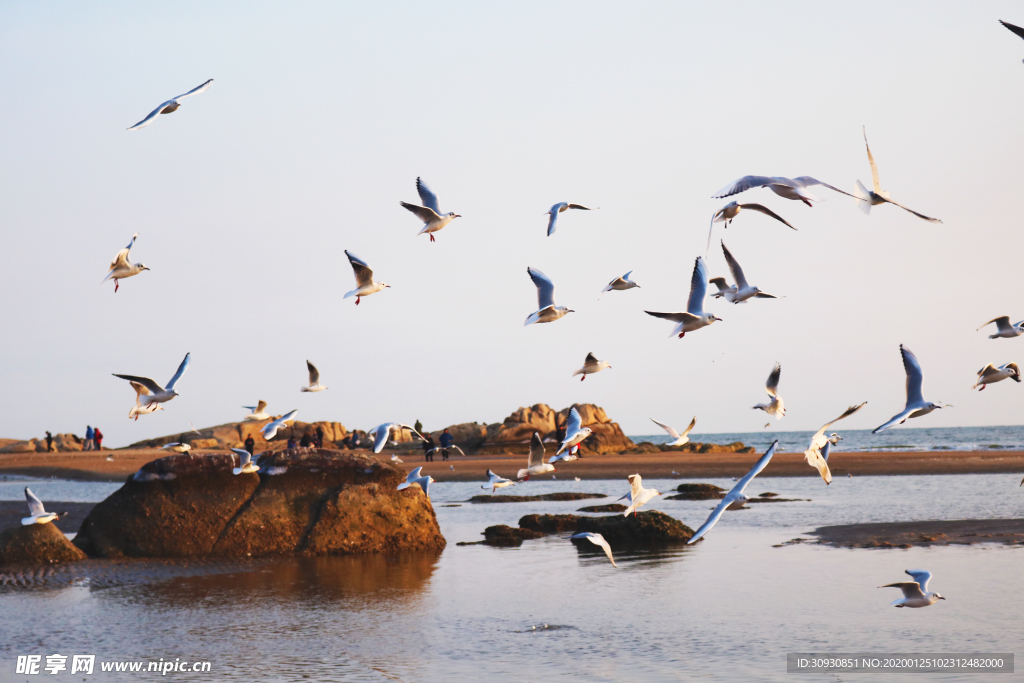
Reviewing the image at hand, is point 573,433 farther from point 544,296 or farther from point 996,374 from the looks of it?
point 996,374

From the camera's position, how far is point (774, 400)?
1277cm

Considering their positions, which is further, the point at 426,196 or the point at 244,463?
the point at 244,463

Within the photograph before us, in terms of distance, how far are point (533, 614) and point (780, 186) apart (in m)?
7.91

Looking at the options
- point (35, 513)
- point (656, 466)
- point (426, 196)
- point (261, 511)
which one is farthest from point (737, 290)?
point (656, 466)

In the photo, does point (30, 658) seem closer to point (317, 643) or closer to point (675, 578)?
point (317, 643)

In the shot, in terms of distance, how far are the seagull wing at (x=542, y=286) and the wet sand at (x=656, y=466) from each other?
26.6m

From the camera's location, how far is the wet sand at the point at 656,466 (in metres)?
45.6

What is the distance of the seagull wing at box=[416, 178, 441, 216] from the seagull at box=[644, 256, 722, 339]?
434 centimetres

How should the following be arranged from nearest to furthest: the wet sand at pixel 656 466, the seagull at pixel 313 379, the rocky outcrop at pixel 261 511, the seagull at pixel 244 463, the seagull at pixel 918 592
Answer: the seagull at pixel 918 592 → the seagull at pixel 313 379 → the seagull at pixel 244 463 → the rocky outcrop at pixel 261 511 → the wet sand at pixel 656 466

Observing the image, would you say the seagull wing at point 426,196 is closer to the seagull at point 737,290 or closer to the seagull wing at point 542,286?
the seagull wing at point 542,286

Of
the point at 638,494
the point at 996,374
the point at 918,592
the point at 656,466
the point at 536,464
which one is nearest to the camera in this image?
the point at 918,592

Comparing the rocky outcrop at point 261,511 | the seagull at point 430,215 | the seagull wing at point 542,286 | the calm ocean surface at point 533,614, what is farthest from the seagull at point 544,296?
the rocky outcrop at point 261,511

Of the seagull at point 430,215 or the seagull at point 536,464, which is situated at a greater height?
the seagull at point 430,215

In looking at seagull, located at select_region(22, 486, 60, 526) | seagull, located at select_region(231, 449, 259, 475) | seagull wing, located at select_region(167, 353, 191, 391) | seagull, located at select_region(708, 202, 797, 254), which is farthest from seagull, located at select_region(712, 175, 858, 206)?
seagull, located at select_region(22, 486, 60, 526)
